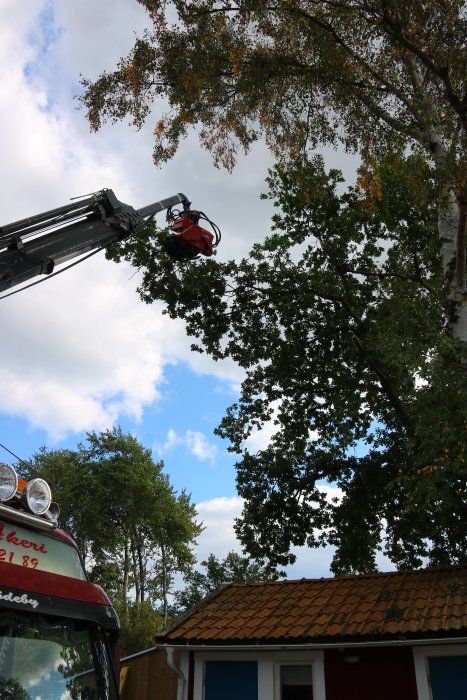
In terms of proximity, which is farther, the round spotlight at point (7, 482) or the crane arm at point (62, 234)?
the crane arm at point (62, 234)

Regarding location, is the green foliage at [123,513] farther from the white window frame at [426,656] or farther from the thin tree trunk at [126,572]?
the white window frame at [426,656]

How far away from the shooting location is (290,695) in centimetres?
1090

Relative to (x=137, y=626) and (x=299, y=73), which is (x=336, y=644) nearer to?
(x=299, y=73)

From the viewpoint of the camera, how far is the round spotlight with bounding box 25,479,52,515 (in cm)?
542

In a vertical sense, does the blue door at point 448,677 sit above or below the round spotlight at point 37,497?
below

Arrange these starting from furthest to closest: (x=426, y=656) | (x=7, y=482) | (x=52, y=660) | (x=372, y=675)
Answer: (x=372, y=675)
(x=426, y=656)
(x=7, y=482)
(x=52, y=660)

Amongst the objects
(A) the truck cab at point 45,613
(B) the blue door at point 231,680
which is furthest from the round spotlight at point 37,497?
(B) the blue door at point 231,680

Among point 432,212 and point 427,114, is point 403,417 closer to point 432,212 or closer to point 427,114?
point 432,212

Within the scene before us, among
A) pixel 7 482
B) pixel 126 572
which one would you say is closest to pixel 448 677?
pixel 7 482

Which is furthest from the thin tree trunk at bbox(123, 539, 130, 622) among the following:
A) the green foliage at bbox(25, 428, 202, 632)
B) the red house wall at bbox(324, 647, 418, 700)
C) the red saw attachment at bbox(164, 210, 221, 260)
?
the red saw attachment at bbox(164, 210, 221, 260)

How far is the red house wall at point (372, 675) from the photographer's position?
33.3 feet

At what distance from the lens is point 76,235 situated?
838 centimetres

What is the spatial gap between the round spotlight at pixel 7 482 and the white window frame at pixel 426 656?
8045 millimetres

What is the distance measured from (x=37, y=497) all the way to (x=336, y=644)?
7041 mm
